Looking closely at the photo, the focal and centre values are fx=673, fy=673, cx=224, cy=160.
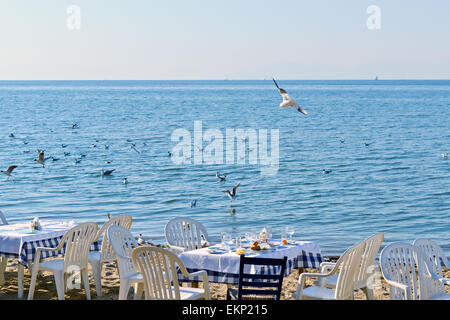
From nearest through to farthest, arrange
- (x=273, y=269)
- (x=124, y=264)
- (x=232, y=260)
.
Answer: (x=273, y=269)
(x=232, y=260)
(x=124, y=264)

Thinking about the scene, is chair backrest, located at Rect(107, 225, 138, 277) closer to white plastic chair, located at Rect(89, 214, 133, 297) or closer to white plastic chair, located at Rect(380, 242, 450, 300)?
white plastic chair, located at Rect(89, 214, 133, 297)

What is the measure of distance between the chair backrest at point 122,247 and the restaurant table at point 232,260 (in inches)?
17.4

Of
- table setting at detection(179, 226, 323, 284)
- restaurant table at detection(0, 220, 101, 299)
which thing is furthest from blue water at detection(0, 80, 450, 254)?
restaurant table at detection(0, 220, 101, 299)

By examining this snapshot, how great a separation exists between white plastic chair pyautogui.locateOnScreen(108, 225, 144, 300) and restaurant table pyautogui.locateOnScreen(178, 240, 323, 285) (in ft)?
1.30

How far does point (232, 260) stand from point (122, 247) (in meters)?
1.02

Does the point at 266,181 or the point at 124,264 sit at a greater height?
the point at 124,264

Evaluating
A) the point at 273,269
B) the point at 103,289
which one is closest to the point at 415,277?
the point at 273,269

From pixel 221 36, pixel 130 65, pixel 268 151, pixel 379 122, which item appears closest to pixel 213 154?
pixel 268 151

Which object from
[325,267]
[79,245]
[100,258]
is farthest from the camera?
[100,258]

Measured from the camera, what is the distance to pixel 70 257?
6.01 m

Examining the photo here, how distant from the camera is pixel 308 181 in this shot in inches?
813

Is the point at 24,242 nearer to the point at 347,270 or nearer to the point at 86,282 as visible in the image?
the point at 86,282

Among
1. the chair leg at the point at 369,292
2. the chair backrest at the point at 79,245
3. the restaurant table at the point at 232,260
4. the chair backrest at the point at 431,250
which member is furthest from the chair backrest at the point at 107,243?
the chair backrest at the point at 431,250

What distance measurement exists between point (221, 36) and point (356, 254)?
107 ft
